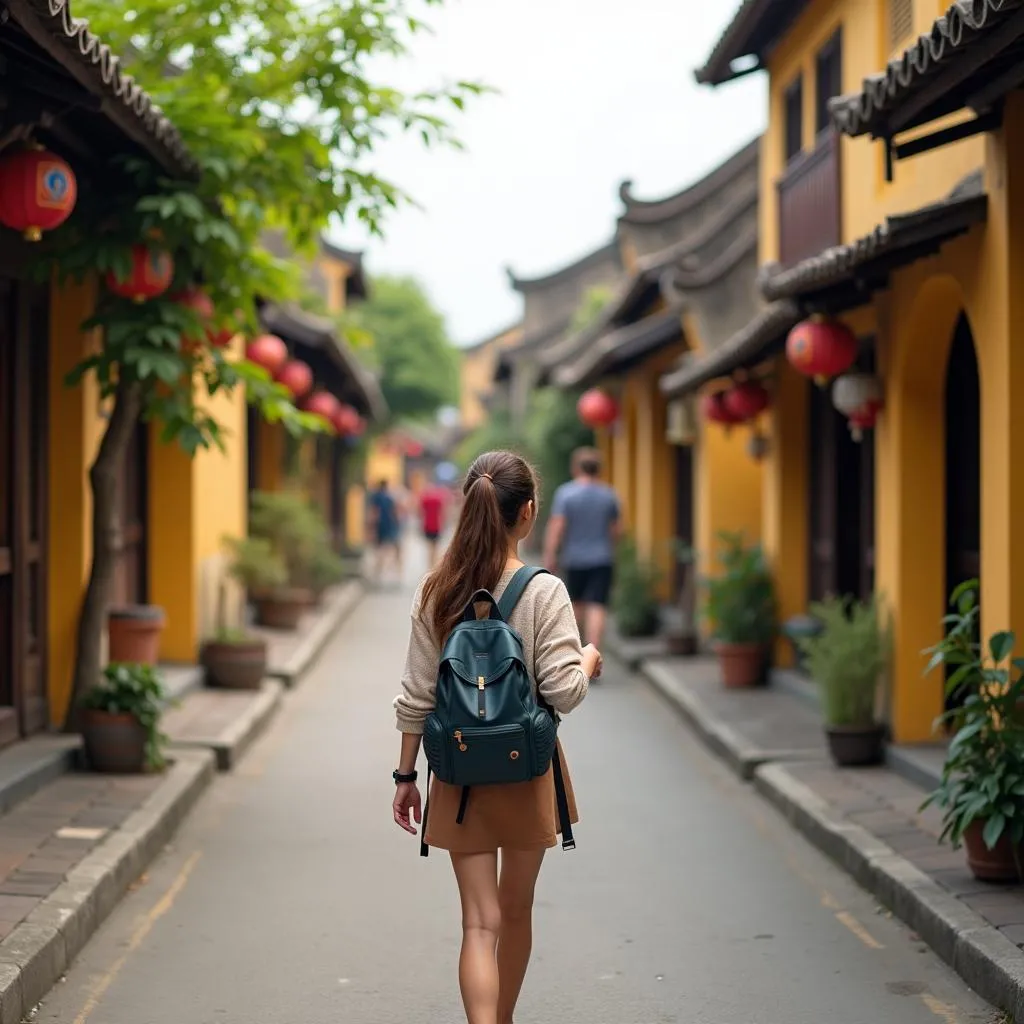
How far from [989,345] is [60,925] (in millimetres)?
5072

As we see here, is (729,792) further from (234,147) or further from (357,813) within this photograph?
(234,147)

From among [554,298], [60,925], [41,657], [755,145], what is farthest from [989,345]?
[554,298]

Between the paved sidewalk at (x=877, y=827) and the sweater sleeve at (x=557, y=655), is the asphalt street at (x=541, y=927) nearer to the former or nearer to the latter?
the paved sidewalk at (x=877, y=827)

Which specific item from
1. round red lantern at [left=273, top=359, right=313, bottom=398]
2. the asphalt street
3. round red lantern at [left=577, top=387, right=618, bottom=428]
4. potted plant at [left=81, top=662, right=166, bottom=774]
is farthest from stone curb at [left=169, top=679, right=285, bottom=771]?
round red lantern at [left=577, top=387, right=618, bottom=428]

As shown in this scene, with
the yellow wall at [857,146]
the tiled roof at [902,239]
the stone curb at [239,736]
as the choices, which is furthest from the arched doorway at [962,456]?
the stone curb at [239,736]

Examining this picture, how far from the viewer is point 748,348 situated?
12289mm

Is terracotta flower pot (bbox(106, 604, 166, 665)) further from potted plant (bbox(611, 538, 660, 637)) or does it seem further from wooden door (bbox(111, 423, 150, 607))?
potted plant (bbox(611, 538, 660, 637))

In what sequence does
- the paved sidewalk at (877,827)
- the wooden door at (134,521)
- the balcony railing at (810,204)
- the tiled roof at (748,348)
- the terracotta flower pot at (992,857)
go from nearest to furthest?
the paved sidewalk at (877,827)
the terracotta flower pot at (992,857)
the tiled roof at (748,348)
the balcony railing at (810,204)
the wooden door at (134,521)

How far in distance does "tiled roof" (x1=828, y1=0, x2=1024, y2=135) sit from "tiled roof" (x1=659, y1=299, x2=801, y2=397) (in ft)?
9.30

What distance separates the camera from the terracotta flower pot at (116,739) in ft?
29.6

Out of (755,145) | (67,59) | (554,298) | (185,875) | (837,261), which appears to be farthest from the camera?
(554,298)

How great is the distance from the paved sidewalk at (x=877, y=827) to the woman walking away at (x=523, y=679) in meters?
1.74

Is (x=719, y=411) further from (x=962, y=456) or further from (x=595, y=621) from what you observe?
(x=962, y=456)

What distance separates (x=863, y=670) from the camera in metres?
9.64
